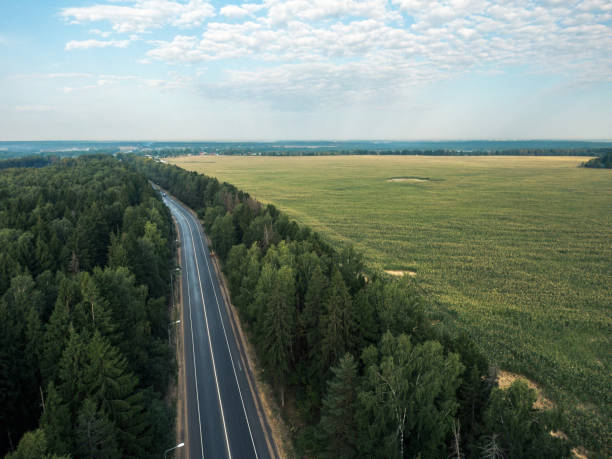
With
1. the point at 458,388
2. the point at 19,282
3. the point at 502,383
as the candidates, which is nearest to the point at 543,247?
the point at 502,383

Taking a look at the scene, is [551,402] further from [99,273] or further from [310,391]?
[99,273]

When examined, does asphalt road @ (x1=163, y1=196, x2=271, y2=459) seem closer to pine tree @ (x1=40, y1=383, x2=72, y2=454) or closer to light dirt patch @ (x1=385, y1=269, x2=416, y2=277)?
pine tree @ (x1=40, y1=383, x2=72, y2=454)

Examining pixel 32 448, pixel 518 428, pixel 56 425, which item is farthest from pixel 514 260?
pixel 32 448

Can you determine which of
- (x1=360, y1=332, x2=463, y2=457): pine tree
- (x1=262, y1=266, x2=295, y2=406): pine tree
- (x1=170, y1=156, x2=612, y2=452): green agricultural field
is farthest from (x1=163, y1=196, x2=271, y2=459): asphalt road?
(x1=170, y1=156, x2=612, y2=452): green agricultural field

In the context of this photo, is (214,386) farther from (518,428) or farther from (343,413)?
(518,428)

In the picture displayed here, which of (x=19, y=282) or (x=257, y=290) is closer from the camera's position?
(x=19, y=282)

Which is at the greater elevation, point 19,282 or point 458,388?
point 19,282
